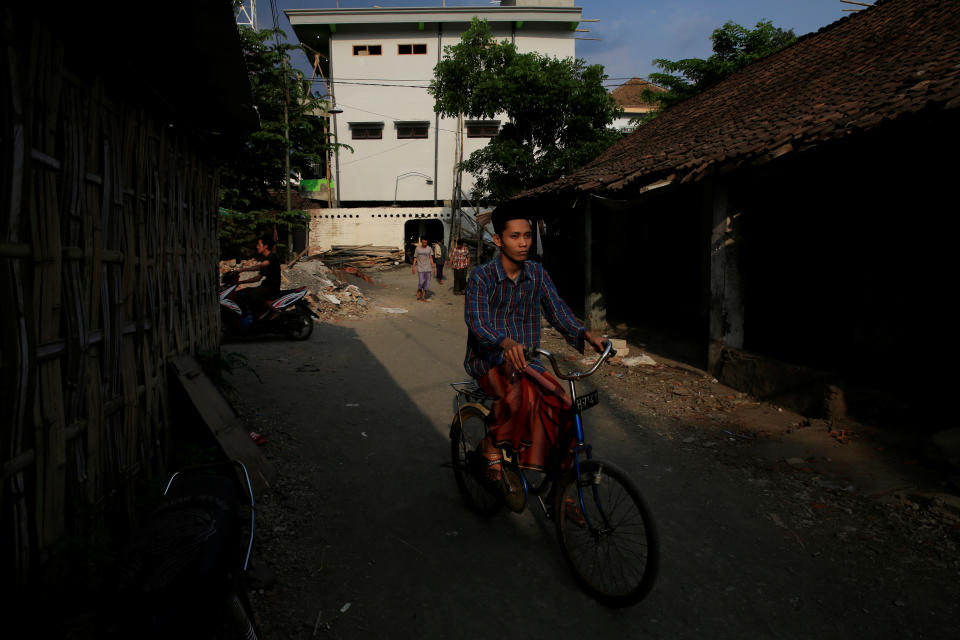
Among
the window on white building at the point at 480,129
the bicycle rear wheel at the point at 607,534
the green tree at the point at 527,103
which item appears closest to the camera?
the bicycle rear wheel at the point at 607,534

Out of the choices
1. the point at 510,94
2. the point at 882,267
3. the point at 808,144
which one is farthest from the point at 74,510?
the point at 510,94

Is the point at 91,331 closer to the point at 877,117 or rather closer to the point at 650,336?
the point at 877,117

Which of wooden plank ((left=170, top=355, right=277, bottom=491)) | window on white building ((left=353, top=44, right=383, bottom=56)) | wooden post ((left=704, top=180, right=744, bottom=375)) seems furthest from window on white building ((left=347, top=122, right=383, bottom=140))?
wooden plank ((left=170, top=355, right=277, bottom=491))

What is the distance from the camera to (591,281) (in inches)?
413

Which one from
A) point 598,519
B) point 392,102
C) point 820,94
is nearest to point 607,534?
point 598,519

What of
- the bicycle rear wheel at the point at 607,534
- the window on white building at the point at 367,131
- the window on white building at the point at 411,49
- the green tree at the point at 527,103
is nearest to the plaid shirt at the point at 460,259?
the green tree at the point at 527,103

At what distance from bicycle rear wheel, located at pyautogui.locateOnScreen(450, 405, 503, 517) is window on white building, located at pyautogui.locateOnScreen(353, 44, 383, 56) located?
2695 centimetres

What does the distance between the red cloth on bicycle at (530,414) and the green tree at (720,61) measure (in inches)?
731

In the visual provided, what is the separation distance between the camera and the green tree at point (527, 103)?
1661cm

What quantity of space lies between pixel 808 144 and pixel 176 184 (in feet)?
18.3

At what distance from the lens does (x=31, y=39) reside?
1.97m

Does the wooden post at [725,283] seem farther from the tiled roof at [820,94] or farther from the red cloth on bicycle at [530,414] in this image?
the red cloth on bicycle at [530,414]

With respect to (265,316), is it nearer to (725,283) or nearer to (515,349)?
(725,283)

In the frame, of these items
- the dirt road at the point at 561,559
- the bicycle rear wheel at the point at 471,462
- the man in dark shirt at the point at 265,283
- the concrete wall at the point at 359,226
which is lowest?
the dirt road at the point at 561,559
